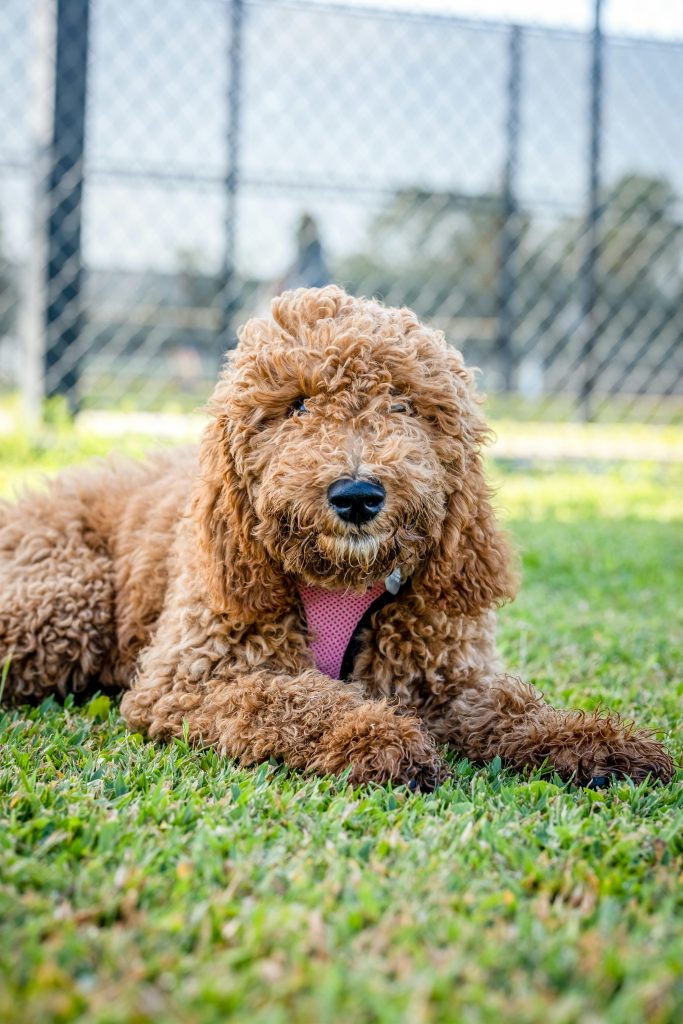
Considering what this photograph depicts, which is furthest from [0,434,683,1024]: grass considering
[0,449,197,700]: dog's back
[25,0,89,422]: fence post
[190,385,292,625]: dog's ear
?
[25,0,89,422]: fence post

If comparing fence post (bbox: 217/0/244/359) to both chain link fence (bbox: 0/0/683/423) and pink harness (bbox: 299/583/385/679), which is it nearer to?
chain link fence (bbox: 0/0/683/423)

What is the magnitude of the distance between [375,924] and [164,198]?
7.94m

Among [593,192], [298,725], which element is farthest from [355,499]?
[593,192]

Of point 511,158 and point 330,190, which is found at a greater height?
point 511,158

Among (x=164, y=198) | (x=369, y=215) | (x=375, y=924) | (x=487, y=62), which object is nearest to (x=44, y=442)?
(x=164, y=198)

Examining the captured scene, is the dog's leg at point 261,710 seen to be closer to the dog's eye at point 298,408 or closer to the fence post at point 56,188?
the dog's eye at point 298,408

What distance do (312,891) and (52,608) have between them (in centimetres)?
172

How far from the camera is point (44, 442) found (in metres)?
8.00

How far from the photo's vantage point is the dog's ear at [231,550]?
2.85 metres

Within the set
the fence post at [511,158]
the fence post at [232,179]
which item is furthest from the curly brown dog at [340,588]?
the fence post at [511,158]

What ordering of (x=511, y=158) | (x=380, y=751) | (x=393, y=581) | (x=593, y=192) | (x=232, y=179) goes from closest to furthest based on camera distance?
(x=380, y=751) → (x=393, y=581) → (x=232, y=179) → (x=593, y=192) → (x=511, y=158)

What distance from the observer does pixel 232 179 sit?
8820 mm

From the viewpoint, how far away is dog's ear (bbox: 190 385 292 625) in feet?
9.36

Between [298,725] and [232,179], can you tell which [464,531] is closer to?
[298,725]
